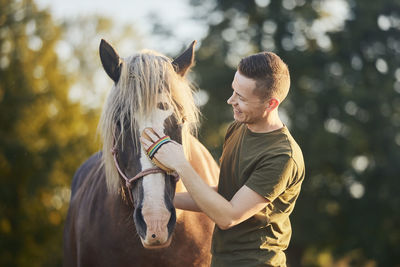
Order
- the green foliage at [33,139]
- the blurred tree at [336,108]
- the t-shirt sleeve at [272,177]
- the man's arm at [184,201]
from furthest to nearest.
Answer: the green foliage at [33,139]
the blurred tree at [336,108]
the man's arm at [184,201]
the t-shirt sleeve at [272,177]

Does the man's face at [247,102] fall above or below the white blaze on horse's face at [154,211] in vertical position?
above

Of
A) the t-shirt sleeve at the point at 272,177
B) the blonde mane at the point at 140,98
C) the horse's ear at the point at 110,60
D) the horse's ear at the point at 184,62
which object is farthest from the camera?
the horse's ear at the point at 184,62

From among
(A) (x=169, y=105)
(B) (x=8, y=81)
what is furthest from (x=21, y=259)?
(A) (x=169, y=105)

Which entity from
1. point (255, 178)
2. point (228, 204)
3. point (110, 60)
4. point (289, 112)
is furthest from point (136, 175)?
point (289, 112)

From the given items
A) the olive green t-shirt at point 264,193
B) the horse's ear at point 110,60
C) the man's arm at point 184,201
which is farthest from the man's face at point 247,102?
the horse's ear at point 110,60

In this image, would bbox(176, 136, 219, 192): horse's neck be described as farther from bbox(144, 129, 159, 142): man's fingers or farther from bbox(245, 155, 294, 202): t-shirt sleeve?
bbox(245, 155, 294, 202): t-shirt sleeve

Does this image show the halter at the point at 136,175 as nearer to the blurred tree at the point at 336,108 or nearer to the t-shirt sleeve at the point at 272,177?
the t-shirt sleeve at the point at 272,177

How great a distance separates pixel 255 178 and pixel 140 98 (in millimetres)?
861

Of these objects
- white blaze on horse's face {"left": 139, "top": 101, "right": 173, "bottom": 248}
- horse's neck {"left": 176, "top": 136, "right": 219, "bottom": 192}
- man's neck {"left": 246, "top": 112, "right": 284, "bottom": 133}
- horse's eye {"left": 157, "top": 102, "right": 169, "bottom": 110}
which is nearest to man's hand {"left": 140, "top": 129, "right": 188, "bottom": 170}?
white blaze on horse's face {"left": 139, "top": 101, "right": 173, "bottom": 248}

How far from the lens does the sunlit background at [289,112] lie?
1553 cm

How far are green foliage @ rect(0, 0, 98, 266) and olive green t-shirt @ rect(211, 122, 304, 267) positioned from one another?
618 inches

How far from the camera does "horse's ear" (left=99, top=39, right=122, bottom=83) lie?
123 inches

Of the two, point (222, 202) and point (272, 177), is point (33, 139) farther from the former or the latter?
point (272, 177)

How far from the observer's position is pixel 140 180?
2635mm
